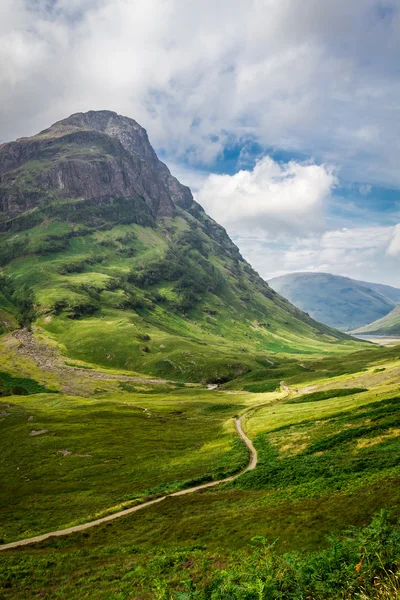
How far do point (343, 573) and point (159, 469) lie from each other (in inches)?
2317

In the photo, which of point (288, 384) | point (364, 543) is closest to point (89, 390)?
point (288, 384)

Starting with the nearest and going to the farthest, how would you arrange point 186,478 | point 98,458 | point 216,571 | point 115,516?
point 216,571 → point 115,516 → point 186,478 → point 98,458

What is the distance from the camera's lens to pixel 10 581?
101 feet

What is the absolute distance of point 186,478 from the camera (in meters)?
60.0

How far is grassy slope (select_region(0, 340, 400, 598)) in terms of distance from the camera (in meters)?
31.2

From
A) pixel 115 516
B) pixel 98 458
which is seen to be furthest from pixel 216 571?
pixel 98 458

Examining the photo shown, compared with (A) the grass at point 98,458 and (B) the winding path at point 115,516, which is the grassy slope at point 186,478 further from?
(B) the winding path at point 115,516

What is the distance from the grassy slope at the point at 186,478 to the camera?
31.2 metres

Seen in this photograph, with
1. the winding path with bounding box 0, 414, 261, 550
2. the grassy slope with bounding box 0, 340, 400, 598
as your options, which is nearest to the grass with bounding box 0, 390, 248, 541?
the grassy slope with bounding box 0, 340, 400, 598

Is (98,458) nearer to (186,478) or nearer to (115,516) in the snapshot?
(186,478)

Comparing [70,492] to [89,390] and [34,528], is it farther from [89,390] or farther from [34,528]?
[89,390]

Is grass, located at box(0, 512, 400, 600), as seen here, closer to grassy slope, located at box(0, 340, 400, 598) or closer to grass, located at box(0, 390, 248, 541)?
grassy slope, located at box(0, 340, 400, 598)

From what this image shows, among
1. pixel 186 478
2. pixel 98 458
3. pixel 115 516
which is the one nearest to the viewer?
pixel 115 516

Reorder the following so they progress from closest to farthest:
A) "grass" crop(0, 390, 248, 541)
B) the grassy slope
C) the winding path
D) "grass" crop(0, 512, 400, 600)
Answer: "grass" crop(0, 512, 400, 600) → the grassy slope → the winding path → "grass" crop(0, 390, 248, 541)
